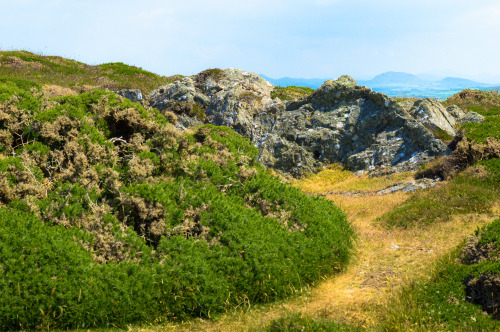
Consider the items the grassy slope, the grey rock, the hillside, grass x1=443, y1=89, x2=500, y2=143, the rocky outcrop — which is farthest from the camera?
the grey rock

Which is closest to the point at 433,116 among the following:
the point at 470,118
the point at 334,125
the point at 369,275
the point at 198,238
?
the point at 470,118

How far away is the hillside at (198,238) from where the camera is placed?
6.62m

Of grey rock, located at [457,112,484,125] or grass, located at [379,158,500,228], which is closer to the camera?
grass, located at [379,158,500,228]

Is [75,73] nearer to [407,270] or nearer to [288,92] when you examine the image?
[288,92]

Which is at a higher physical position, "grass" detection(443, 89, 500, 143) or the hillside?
"grass" detection(443, 89, 500, 143)

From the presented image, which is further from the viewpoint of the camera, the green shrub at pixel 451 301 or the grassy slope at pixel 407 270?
the grassy slope at pixel 407 270

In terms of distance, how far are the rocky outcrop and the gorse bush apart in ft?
44.9

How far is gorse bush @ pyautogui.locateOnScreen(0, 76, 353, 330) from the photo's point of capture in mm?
6699

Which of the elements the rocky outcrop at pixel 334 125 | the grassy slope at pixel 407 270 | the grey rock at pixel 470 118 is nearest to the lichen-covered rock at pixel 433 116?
the rocky outcrop at pixel 334 125

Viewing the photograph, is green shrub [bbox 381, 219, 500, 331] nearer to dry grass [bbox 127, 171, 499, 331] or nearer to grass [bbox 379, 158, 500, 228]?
dry grass [bbox 127, 171, 499, 331]

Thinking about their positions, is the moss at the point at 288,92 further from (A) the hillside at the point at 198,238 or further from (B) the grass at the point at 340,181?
(A) the hillside at the point at 198,238

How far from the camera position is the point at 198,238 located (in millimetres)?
8688

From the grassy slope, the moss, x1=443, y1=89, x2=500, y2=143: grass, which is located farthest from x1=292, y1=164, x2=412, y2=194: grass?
the moss

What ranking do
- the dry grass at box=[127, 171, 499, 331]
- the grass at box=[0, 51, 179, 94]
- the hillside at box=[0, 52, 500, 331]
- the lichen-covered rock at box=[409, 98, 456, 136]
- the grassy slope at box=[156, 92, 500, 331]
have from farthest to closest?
the grass at box=[0, 51, 179, 94] < the lichen-covered rock at box=[409, 98, 456, 136] < the dry grass at box=[127, 171, 499, 331] < the hillside at box=[0, 52, 500, 331] < the grassy slope at box=[156, 92, 500, 331]
